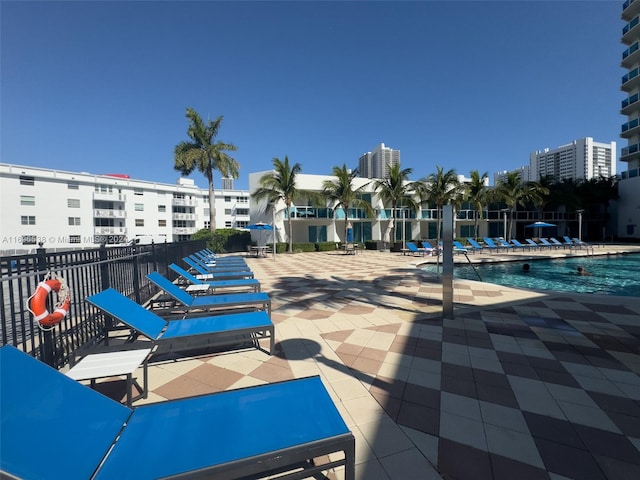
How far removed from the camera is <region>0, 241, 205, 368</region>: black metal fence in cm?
266

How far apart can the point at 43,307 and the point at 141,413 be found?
1900 mm

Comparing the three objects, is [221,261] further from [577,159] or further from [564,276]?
[577,159]

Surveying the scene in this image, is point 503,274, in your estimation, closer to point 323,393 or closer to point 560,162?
point 323,393

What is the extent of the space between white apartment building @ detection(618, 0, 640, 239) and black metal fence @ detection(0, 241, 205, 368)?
49.1 m

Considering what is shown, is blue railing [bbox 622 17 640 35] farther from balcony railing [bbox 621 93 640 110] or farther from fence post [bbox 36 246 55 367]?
fence post [bbox 36 246 55 367]

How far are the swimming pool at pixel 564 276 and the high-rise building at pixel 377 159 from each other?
27912 millimetres

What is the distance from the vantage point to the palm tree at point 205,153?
922 inches

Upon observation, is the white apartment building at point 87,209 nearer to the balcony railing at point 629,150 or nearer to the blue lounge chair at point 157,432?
the blue lounge chair at point 157,432

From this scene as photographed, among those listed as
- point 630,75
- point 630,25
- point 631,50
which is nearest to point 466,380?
point 630,75

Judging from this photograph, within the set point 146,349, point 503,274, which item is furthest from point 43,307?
point 503,274

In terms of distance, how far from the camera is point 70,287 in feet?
12.7

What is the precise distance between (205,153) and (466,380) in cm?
2504

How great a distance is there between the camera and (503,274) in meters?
12.5

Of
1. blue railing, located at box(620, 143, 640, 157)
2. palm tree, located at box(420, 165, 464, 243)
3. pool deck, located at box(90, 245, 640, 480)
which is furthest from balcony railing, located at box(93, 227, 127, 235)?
blue railing, located at box(620, 143, 640, 157)
